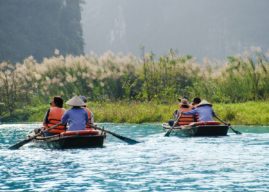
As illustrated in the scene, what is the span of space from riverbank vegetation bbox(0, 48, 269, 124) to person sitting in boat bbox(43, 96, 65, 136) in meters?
10.1

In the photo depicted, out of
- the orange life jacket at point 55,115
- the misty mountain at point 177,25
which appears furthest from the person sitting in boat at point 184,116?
the misty mountain at point 177,25

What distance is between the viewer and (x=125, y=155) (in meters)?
18.6

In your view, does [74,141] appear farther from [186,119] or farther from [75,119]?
[186,119]

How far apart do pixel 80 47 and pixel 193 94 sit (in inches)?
1582

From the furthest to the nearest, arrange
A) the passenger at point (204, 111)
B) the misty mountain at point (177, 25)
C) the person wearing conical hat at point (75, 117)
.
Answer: the misty mountain at point (177, 25)
the passenger at point (204, 111)
the person wearing conical hat at point (75, 117)

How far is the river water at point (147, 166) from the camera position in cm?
1352

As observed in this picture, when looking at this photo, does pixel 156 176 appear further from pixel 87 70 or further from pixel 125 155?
pixel 87 70

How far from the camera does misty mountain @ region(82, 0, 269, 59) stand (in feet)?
356

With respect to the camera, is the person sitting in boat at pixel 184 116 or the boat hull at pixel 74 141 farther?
the person sitting in boat at pixel 184 116

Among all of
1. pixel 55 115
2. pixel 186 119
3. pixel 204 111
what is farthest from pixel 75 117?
pixel 186 119

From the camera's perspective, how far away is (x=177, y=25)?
114312mm

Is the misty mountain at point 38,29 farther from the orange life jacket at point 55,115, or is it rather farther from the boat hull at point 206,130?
the orange life jacket at point 55,115

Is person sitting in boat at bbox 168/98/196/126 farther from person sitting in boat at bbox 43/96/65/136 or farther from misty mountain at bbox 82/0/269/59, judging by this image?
misty mountain at bbox 82/0/269/59

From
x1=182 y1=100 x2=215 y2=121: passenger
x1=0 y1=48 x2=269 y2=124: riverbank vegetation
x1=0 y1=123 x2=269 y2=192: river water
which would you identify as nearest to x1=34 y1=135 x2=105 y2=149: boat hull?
x1=0 y1=123 x2=269 y2=192: river water
